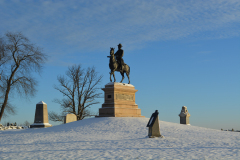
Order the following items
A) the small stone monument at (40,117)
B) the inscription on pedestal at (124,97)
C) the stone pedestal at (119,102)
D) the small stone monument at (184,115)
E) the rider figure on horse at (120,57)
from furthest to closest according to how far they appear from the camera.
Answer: the small stone monument at (184,115), the small stone monument at (40,117), the rider figure on horse at (120,57), the inscription on pedestal at (124,97), the stone pedestal at (119,102)

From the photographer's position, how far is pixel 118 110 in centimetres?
2181

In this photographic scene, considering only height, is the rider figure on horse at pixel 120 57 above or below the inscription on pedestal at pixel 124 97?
above

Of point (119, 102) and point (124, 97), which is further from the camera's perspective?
point (124, 97)

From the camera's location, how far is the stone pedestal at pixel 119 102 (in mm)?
21820

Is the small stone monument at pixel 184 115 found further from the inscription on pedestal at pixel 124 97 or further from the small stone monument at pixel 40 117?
the small stone monument at pixel 40 117

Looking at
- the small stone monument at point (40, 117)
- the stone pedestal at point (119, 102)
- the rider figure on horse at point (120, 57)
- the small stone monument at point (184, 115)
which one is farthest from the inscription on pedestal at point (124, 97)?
the small stone monument at point (184, 115)

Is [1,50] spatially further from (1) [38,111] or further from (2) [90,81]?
(2) [90,81]

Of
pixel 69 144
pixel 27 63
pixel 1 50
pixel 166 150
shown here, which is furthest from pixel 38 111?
pixel 166 150

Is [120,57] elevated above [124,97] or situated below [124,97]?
above

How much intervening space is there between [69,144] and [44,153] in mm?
1988

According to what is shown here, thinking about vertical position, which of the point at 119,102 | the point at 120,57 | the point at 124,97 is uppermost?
the point at 120,57

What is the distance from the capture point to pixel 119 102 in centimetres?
2244

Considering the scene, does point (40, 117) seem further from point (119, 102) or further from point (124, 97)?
point (124, 97)

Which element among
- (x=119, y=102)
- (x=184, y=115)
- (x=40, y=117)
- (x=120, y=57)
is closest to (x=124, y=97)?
(x=119, y=102)
